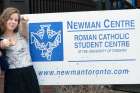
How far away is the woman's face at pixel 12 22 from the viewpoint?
20.8 feet

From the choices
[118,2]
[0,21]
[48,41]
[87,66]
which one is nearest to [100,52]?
[87,66]

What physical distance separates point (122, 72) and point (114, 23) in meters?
0.62

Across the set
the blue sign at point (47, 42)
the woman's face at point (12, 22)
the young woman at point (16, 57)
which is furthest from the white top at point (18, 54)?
the blue sign at point (47, 42)

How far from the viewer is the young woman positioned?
6.34 meters

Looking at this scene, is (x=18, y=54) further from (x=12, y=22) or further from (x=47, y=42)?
(x=47, y=42)

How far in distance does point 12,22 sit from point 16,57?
0.42 metres

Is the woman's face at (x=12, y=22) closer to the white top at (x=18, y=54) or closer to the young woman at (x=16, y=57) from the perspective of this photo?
the young woman at (x=16, y=57)

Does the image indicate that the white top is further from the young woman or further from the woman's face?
the woman's face

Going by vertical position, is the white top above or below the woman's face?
below

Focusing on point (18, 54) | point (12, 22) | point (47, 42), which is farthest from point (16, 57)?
point (47, 42)

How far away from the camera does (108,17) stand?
670cm

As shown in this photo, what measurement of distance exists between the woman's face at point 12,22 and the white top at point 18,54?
15cm

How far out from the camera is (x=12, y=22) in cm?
633

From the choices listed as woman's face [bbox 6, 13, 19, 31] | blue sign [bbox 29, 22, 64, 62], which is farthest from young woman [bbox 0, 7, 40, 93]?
blue sign [bbox 29, 22, 64, 62]
